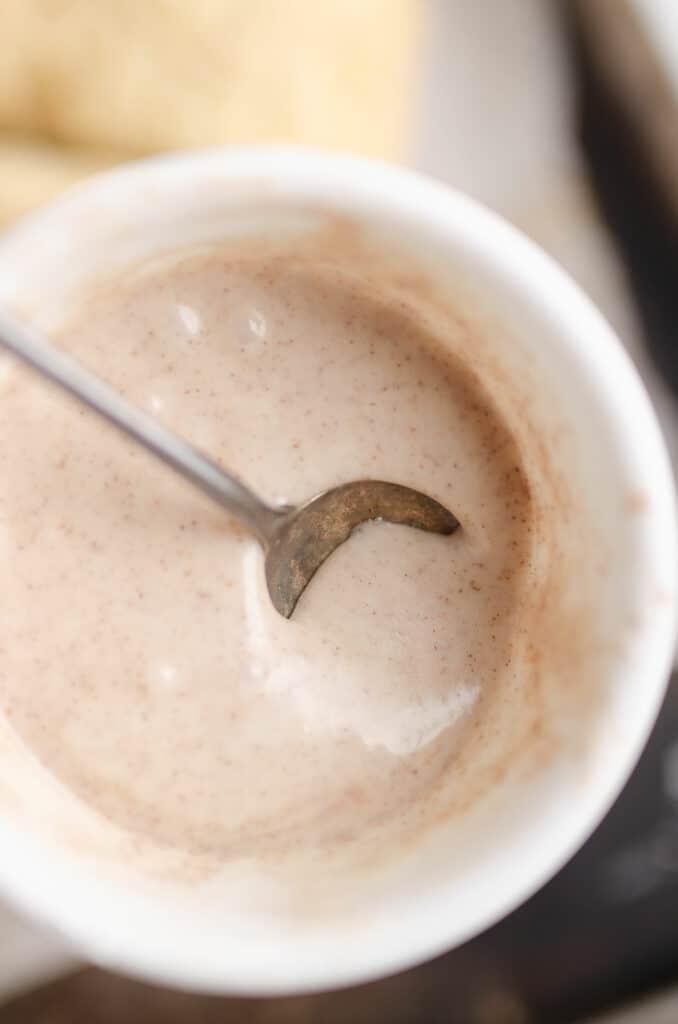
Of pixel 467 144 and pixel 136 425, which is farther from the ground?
pixel 467 144

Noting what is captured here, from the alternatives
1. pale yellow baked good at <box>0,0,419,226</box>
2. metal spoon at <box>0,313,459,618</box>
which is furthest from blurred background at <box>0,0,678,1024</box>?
metal spoon at <box>0,313,459,618</box>

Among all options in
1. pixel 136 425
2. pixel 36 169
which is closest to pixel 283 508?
pixel 136 425

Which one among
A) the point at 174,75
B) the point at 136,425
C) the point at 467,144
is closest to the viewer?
the point at 136,425

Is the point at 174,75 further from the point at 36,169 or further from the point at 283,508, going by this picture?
the point at 283,508

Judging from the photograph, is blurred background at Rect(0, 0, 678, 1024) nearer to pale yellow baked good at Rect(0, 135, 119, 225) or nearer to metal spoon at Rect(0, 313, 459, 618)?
pale yellow baked good at Rect(0, 135, 119, 225)

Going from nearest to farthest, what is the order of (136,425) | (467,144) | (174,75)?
(136,425) < (174,75) < (467,144)

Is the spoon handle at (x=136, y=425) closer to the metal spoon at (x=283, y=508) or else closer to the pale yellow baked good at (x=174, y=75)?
the metal spoon at (x=283, y=508)

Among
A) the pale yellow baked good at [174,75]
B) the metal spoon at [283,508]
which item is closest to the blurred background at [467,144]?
the pale yellow baked good at [174,75]

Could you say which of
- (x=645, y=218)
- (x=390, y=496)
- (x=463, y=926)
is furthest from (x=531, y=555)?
(x=645, y=218)

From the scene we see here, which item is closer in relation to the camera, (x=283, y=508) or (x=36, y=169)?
(x=283, y=508)
